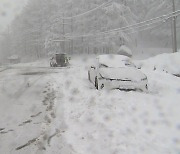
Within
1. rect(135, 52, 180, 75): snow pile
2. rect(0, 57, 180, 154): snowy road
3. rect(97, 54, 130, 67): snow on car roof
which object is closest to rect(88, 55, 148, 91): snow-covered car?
rect(0, 57, 180, 154): snowy road

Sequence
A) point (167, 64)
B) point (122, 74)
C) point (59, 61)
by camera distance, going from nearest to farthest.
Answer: point (122, 74), point (167, 64), point (59, 61)

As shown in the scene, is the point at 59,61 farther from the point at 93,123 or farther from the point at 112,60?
the point at 93,123

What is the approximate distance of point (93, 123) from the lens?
6867mm

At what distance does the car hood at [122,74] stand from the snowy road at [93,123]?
32.8 inches

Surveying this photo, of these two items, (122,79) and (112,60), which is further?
(112,60)

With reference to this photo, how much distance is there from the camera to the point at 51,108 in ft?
29.2

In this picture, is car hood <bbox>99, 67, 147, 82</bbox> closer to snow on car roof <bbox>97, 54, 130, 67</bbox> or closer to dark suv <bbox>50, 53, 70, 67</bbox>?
snow on car roof <bbox>97, 54, 130, 67</bbox>

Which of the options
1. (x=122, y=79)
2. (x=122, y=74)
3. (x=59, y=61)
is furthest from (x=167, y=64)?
(x=59, y=61)

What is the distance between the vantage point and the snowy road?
5.54m

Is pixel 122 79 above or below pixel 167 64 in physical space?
below

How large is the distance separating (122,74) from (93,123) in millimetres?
4133

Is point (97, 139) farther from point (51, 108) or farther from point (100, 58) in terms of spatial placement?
point (100, 58)

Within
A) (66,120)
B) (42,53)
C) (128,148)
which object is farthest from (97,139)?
(42,53)

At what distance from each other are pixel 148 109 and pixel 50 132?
289 cm
